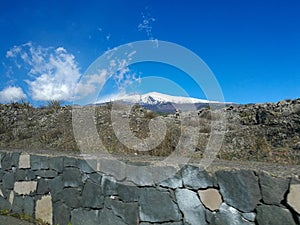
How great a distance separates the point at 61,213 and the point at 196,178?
2.45m

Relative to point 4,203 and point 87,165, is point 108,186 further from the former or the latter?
point 4,203

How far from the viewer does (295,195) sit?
8.59ft

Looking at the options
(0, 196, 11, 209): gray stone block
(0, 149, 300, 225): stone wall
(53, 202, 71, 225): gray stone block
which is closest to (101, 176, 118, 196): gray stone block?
(0, 149, 300, 225): stone wall

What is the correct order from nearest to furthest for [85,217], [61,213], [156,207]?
[156,207] < [85,217] < [61,213]

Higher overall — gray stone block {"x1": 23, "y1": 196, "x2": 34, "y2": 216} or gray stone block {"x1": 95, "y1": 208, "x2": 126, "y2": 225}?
gray stone block {"x1": 23, "y1": 196, "x2": 34, "y2": 216}

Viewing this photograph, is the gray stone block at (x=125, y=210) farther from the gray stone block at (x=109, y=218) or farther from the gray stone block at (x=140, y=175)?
the gray stone block at (x=140, y=175)

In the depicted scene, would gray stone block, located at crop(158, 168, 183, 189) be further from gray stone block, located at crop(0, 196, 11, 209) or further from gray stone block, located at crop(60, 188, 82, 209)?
gray stone block, located at crop(0, 196, 11, 209)

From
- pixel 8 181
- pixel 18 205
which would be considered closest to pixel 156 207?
pixel 18 205

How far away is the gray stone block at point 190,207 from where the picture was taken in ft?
10.7

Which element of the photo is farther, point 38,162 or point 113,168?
point 38,162

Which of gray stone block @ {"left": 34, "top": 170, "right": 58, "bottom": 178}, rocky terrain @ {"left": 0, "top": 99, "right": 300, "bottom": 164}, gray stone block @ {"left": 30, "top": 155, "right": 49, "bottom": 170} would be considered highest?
rocky terrain @ {"left": 0, "top": 99, "right": 300, "bottom": 164}

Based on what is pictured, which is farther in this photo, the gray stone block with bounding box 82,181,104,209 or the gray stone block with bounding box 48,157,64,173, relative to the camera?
the gray stone block with bounding box 48,157,64,173

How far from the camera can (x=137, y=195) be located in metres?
3.78

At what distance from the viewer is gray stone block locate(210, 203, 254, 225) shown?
2980mm
